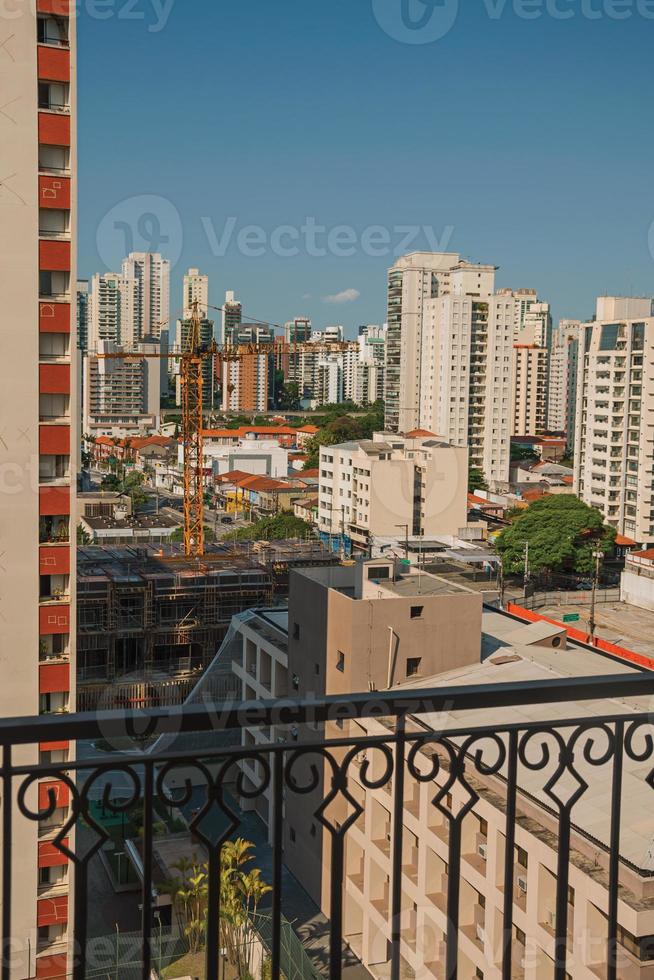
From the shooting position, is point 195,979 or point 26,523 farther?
point 26,523

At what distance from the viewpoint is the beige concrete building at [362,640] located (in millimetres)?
7832

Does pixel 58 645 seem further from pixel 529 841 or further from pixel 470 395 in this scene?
pixel 470 395

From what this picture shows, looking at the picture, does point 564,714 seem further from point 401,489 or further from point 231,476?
point 231,476

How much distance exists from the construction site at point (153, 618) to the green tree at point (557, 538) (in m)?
6.47

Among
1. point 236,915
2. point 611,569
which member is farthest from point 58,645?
point 611,569

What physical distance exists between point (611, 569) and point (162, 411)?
34.3 metres

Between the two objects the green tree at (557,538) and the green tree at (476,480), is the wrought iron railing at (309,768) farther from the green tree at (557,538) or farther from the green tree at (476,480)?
the green tree at (476,480)

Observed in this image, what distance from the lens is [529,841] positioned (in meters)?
4.89

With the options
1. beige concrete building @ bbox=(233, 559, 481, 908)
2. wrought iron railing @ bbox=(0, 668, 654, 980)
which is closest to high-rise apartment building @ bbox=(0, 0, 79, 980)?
beige concrete building @ bbox=(233, 559, 481, 908)

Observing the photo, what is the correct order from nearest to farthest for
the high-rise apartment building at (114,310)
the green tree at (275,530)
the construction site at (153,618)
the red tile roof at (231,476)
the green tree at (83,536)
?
the construction site at (153,618)
the green tree at (83,536)
the green tree at (275,530)
the red tile roof at (231,476)
the high-rise apartment building at (114,310)

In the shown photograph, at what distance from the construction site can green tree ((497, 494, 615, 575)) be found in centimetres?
647

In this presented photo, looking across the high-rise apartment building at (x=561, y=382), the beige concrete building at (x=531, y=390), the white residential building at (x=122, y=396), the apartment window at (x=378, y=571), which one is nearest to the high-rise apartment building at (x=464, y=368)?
the beige concrete building at (x=531, y=390)

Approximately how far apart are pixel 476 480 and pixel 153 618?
1650 centimetres

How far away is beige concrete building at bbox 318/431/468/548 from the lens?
22.7 metres
